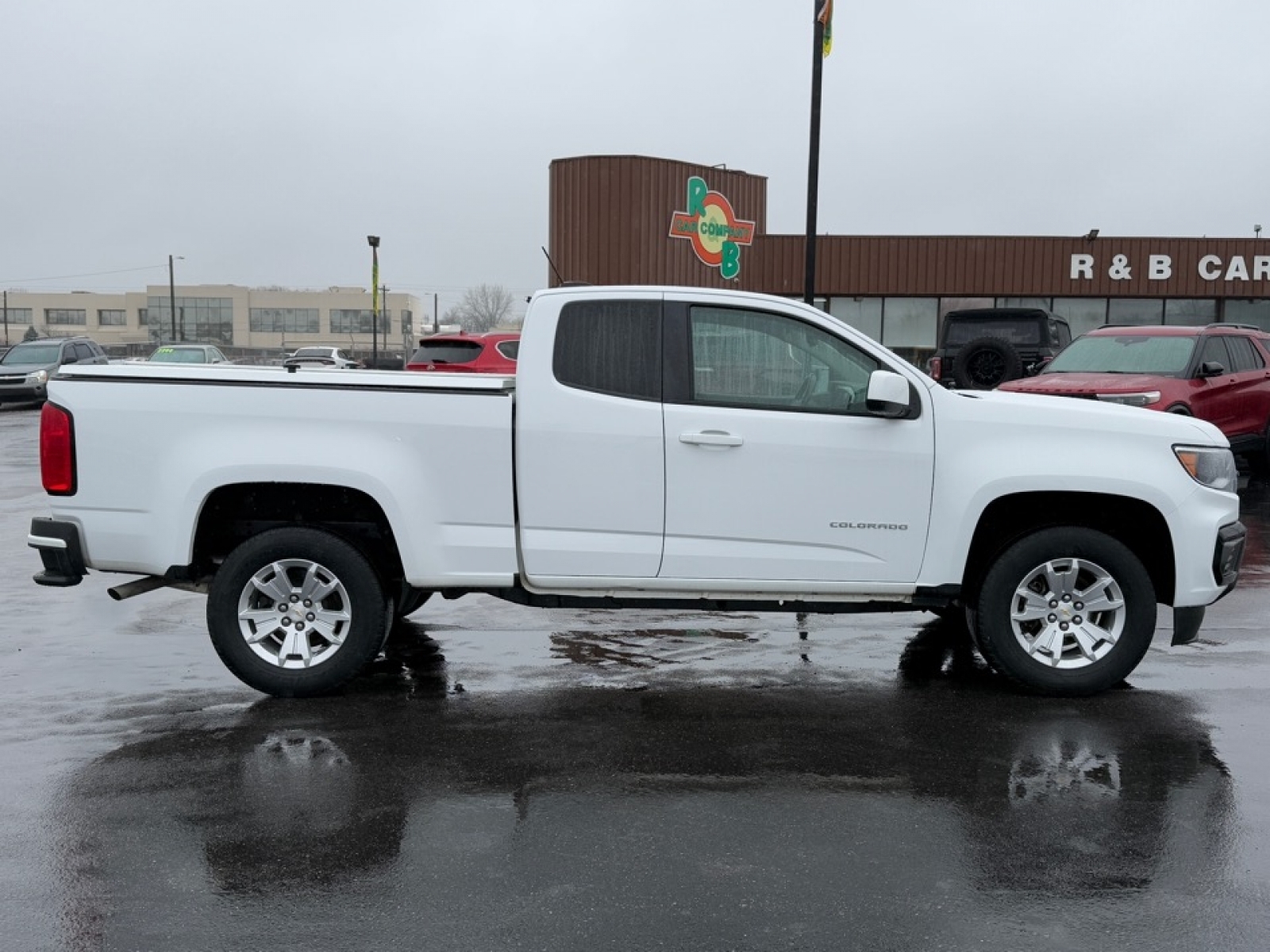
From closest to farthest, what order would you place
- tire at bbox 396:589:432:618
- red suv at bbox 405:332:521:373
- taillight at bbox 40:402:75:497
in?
taillight at bbox 40:402:75:497 < tire at bbox 396:589:432:618 < red suv at bbox 405:332:521:373

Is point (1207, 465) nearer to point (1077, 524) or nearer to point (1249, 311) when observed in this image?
point (1077, 524)

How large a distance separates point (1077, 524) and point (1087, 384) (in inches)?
267

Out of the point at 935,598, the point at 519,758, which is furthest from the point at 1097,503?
the point at 519,758

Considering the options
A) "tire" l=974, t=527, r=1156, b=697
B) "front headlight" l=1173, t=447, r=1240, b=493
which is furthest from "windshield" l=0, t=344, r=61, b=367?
"front headlight" l=1173, t=447, r=1240, b=493

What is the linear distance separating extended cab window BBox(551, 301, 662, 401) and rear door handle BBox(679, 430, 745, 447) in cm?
27

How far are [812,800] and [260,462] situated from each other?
298cm

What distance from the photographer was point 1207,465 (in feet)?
19.6

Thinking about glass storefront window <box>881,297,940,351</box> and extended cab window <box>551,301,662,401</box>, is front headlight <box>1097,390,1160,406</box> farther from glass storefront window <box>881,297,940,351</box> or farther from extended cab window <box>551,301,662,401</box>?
glass storefront window <box>881,297,940,351</box>

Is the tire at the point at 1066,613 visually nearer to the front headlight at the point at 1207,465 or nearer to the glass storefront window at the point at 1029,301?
the front headlight at the point at 1207,465

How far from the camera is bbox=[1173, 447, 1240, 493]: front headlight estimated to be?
593cm

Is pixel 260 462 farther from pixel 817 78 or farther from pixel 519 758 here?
pixel 817 78

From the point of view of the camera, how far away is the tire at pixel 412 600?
659 cm

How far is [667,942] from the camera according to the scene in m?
3.47

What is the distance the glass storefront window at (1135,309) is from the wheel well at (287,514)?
2837 cm
